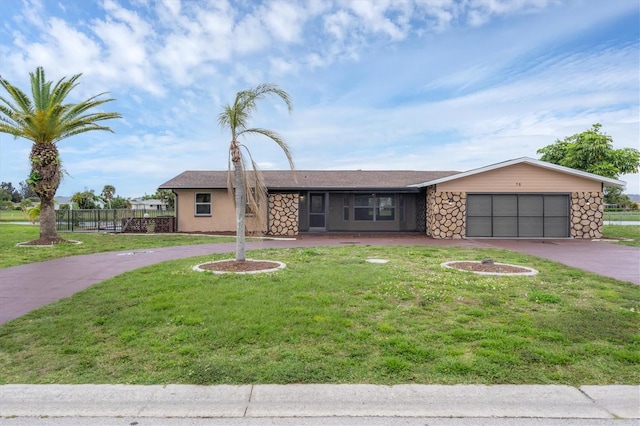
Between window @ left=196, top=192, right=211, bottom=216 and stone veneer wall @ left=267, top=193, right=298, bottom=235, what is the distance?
11.4 ft

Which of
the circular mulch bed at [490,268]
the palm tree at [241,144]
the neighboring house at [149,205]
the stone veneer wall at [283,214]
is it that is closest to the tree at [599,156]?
the stone veneer wall at [283,214]

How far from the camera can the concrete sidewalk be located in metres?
2.97

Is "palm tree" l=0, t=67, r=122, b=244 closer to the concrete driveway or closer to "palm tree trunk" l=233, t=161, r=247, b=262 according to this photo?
the concrete driveway

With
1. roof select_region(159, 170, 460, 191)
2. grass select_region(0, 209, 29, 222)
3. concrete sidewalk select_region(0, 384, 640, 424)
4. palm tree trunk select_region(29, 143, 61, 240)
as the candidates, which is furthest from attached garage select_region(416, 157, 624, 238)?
grass select_region(0, 209, 29, 222)

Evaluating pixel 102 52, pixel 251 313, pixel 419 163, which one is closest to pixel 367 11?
pixel 102 52

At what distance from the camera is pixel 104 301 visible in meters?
6.01

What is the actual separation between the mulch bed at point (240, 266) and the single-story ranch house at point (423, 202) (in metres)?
10.1

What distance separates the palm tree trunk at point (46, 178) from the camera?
1459cm

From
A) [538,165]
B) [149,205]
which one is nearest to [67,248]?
[538,165]

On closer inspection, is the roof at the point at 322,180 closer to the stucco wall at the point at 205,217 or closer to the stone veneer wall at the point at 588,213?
the stucco wall at the point at 205,217

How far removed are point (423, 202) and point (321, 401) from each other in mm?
18495

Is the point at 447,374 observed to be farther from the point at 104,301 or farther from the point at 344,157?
the point at 344,157

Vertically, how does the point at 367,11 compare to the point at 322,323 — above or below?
above

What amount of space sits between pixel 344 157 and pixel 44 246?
24.1 m
